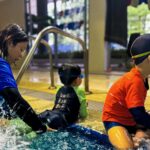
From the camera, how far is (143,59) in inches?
91.0

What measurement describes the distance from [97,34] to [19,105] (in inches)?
314

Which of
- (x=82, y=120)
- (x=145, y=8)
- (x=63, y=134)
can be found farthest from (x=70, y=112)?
(x=145, y=8)

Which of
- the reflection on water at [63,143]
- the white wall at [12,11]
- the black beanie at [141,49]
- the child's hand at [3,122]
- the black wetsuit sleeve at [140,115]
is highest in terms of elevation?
the white wall at [12,11]

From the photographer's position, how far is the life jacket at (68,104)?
11.0ft

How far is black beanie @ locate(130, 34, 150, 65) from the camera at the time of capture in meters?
2.30

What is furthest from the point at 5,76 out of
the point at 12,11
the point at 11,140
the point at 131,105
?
the point at 12,11

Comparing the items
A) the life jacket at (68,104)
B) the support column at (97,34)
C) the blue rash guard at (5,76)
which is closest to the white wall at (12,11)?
the support column at (97,34)

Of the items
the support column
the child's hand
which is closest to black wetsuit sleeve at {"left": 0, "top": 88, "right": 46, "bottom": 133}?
the child's hand

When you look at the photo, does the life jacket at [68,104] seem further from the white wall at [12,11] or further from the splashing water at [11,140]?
the white wall at [12,11]

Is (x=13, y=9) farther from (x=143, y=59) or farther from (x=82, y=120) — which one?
(x=143, y=59)

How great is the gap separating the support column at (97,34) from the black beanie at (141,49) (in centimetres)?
764

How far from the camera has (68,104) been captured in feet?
11.0

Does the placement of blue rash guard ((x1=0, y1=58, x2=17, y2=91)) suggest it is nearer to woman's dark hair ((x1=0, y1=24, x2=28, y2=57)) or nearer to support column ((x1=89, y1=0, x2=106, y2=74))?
woman's dark hair ((x1=0, y1=24, x2=28, y2=57))

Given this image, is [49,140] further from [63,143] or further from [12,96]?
[12,96]
